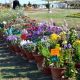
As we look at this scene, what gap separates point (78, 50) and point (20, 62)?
9.70 ft

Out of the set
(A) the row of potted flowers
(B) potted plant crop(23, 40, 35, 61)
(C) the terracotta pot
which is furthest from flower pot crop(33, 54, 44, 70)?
(B) potted plant crop(23, 40, 35, 61)

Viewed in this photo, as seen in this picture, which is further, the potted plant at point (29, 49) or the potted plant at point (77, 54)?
the potted plant at point (29, 49)

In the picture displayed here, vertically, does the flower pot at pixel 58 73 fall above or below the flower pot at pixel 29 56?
above

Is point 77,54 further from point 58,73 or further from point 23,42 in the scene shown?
point 23,42

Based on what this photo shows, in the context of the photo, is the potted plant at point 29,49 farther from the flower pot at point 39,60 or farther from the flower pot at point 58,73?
the flower pot at point 58,73

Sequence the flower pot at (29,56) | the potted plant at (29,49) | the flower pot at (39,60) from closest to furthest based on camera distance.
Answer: the flower pot at (39,60) < the potted plant at (29,49) < the flower pot at (29,56)

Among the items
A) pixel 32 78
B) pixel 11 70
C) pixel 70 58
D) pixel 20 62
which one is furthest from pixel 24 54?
pixel 70 58

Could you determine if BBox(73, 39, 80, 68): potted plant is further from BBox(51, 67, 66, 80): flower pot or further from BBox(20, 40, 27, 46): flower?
BBox(20, 40, 27, 46): flower

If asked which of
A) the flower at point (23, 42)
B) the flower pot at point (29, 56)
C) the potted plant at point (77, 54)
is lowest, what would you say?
the flower pot at point (29, 56)

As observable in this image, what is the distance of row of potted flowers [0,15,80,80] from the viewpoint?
8.12m

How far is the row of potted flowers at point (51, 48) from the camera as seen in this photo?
320 inches

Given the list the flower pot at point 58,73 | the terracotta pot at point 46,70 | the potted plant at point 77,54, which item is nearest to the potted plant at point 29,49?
the terracotta pot at point 46,70

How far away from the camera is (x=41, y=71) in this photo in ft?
31.3

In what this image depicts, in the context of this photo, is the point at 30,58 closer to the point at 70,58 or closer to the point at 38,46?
the point at 38,46
